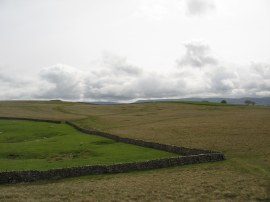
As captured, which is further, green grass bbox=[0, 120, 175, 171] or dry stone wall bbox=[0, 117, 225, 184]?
green grass bbox=[0, 120, 175, 171]

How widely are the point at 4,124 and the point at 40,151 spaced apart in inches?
1662

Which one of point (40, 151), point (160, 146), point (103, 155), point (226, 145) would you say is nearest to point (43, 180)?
point (103, 155)

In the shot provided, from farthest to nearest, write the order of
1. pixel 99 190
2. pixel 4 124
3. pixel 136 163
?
1. pixel 4 124
2. pixel 136 163
3. pixel 99 190

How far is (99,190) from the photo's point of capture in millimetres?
25516

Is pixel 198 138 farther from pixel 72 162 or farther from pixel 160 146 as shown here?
pixel 72 162

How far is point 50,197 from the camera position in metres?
23.8

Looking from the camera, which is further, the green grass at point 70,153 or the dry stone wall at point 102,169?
the green grass at point 70,153

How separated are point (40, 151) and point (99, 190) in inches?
902

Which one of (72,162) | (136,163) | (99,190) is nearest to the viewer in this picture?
(99,190)

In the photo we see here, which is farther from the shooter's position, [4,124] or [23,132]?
[4,124]

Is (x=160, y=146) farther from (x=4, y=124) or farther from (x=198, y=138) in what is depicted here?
(x=4, y=124)

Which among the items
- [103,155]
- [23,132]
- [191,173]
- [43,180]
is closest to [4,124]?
[23,132]

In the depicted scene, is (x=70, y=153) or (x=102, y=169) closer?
(x=102, y=169)

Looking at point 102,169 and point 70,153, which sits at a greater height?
point 102,169
